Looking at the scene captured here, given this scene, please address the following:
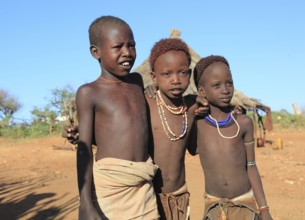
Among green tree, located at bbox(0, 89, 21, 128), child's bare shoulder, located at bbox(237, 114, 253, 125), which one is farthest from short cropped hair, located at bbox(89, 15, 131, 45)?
green tree, located at bbox(0, 89, 21, 128)

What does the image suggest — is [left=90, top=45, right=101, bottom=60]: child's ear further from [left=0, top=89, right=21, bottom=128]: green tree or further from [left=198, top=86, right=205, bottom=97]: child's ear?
[left=0, top=89, right=21, bottom=128]: green tree

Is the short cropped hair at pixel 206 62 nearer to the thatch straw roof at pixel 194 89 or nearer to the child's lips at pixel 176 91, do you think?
the child's lips at pixel 176 91

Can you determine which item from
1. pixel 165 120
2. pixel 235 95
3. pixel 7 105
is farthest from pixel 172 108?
pixel 7 105

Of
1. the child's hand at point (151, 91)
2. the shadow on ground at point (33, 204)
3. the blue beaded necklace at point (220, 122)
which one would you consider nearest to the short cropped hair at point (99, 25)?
Result: the child's hand at point (151, 91)

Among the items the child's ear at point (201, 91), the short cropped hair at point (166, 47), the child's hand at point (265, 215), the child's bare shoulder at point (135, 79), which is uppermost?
the short cropped hair at point (166, 47)

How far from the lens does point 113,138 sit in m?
2.24

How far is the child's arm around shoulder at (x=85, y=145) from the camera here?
2104 mm

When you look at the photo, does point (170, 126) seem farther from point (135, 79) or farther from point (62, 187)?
point (62, 187)

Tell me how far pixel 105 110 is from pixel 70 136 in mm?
240

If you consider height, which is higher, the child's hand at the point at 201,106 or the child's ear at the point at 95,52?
the child's ear at the point at 95,52

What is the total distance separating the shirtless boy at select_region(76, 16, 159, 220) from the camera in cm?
216

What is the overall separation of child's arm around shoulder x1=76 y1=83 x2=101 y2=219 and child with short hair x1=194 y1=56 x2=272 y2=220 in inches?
34.6

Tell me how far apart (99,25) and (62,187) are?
562 centimetres

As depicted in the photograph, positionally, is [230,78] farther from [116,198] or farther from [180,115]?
[116,198]
